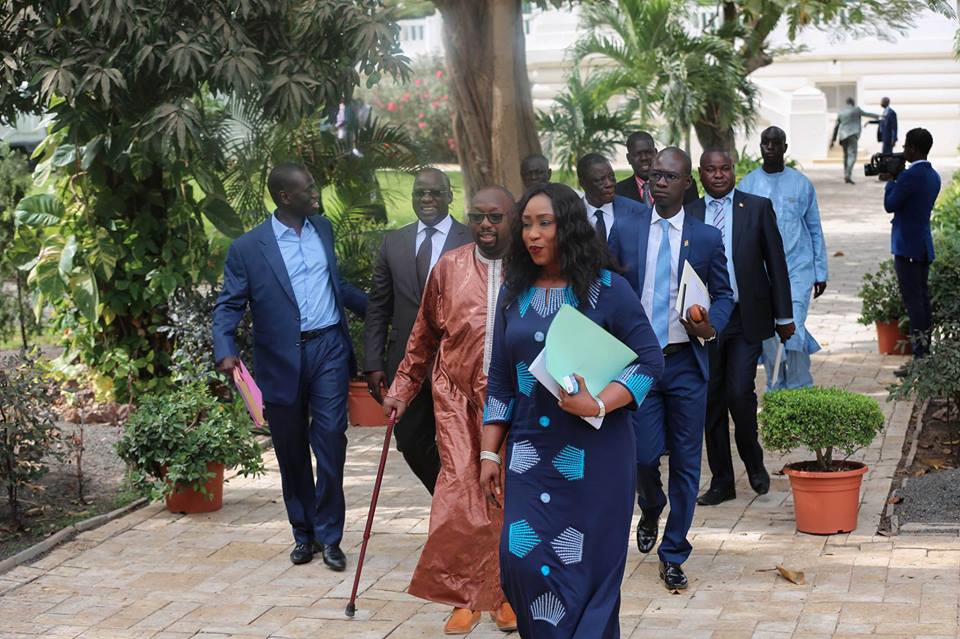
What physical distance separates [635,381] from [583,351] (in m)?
0.27

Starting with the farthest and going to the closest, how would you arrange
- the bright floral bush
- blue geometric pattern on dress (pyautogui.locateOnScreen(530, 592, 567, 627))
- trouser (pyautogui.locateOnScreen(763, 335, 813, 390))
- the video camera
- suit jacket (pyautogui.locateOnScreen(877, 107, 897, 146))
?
the bright floral bush < suit jacket (pyautogui.locateOnScreen(877, 107, 897, 146)) < the video camera < trouser (pyautogui.locateOnScreen(763, 335, 813, 390)) < blue geometric pattern on dress (pyautogui.locateOnScreen(530, 592, 567, 627))

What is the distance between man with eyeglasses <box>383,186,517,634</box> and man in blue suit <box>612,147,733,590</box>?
3.01 feet

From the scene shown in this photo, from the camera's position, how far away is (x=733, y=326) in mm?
7992

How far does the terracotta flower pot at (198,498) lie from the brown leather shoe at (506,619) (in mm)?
2647

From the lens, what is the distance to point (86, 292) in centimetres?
1031

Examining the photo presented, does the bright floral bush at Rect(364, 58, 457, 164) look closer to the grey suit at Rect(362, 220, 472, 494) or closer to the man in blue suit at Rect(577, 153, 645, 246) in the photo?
the man in blue suit at Rect(577, 153, 645, 246)

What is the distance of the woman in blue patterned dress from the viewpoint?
4824mm

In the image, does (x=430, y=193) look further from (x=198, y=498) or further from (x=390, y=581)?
(x=198, y=498)

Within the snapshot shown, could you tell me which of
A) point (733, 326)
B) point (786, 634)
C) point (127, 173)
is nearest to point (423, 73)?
point (127, 173)

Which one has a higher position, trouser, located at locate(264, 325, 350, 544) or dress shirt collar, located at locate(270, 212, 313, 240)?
dress shirt collar, located at locate(270, 212, 313, 240)

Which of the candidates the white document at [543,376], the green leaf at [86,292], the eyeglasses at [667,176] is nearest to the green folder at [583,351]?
the white document at [543,376]

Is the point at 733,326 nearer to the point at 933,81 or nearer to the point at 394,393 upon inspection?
the point at 394,393

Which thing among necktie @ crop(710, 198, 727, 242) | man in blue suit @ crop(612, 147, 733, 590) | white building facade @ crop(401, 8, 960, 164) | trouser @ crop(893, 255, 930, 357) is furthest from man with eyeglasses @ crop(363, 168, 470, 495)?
white building facade @ crop(401, 8, 960, 164)

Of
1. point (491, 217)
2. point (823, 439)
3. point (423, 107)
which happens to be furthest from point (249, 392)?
point (423, 107)
